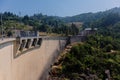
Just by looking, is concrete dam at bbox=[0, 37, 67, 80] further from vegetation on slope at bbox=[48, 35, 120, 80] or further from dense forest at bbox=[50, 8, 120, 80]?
vegetation on slope at bbox=[48, 35, 120, 80]

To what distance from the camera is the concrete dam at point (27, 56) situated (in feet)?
95.7

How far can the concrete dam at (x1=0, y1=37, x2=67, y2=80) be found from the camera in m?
29.2

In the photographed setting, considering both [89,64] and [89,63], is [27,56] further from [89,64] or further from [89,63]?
[89,63]

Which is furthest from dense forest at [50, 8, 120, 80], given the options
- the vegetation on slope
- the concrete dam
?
the concrete dam

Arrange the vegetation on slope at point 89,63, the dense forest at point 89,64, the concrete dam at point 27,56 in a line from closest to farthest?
the concrete dam at point 27,56, the dense forest at point 89,64, the vegetation on slope at point 89,63

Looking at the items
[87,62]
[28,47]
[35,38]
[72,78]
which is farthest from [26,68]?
[87,62]

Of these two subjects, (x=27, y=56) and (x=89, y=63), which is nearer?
(x=27, y=56)

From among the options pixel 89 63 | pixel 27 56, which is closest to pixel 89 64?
pixel 89 63

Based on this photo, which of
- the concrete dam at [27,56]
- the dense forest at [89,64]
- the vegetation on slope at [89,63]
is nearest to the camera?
the concrete dam at [27,56]

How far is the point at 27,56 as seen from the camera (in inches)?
1642

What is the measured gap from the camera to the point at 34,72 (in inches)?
1838

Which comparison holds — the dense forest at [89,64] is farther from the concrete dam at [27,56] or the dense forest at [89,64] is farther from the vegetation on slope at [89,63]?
the concrete dam at [27,56]

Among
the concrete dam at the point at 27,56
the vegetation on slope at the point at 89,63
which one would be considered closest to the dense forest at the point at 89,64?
the vegetation on slope at the point at 89,63

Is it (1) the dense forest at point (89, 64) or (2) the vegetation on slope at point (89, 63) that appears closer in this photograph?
(1) the dense forest at point (89, 64)
